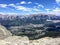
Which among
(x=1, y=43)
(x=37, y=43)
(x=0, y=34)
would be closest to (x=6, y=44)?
(x=1, y=43)

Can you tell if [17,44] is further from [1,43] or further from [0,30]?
[0,30]

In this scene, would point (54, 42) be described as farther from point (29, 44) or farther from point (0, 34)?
point (0, 34)

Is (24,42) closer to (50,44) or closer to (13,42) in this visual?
(13,42)

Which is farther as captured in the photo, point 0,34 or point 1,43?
point 0,34

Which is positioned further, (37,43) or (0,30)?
(0,30)

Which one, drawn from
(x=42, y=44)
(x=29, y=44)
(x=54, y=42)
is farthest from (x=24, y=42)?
(x=54, y=42)

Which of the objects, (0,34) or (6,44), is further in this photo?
(0,34)

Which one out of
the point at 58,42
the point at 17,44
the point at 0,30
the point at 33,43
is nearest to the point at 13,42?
the point at 17,44
